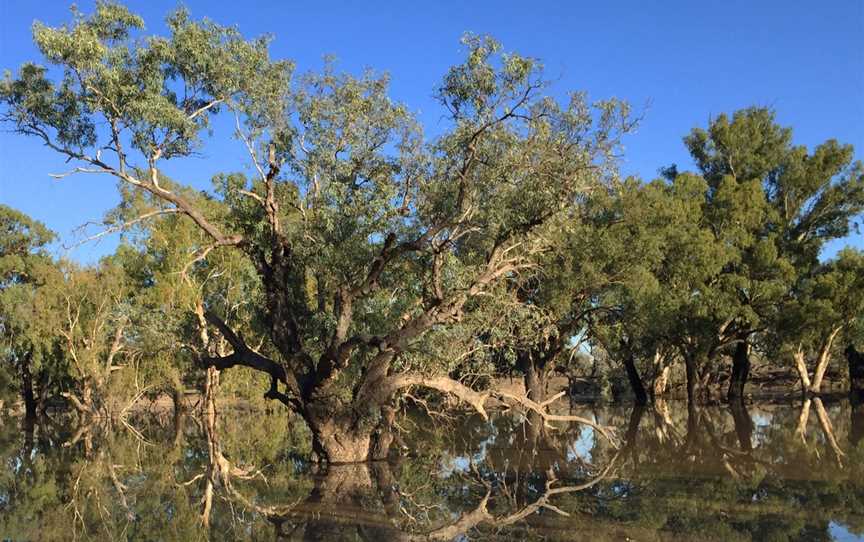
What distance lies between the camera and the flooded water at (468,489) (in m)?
8.55

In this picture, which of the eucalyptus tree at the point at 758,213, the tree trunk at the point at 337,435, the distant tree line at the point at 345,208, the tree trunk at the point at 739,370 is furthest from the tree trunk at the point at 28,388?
the tree trunk at the point at 739,370

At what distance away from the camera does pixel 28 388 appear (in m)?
38.8

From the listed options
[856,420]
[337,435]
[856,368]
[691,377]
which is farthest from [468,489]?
[856,368]

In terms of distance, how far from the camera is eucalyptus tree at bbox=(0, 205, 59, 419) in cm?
3291

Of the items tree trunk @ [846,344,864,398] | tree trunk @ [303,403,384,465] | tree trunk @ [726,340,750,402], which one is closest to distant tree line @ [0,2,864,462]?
tree trunk @ [303,403,384,465]

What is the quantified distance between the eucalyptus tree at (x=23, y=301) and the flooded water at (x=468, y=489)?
481 inches

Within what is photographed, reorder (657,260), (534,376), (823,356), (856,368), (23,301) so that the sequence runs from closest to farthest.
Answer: (657,260) → (534,376) → (23,301) → (823,356) → (856,368)

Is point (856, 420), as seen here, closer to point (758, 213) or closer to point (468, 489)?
point (758, 213)

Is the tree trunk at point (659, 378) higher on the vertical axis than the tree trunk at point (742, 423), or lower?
higher

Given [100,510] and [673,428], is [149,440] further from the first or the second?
[673,428]

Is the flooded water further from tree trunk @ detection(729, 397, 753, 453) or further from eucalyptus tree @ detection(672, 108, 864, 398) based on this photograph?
eucalyptus tree @ detection(672, 108, 864, 398)

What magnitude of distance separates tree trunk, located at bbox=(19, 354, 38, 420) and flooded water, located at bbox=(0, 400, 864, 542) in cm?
1656

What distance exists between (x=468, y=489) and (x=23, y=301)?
30007mm

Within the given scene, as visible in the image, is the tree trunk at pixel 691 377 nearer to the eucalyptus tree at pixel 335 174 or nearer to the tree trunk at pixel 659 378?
the tree trunk at pixel 659 378
